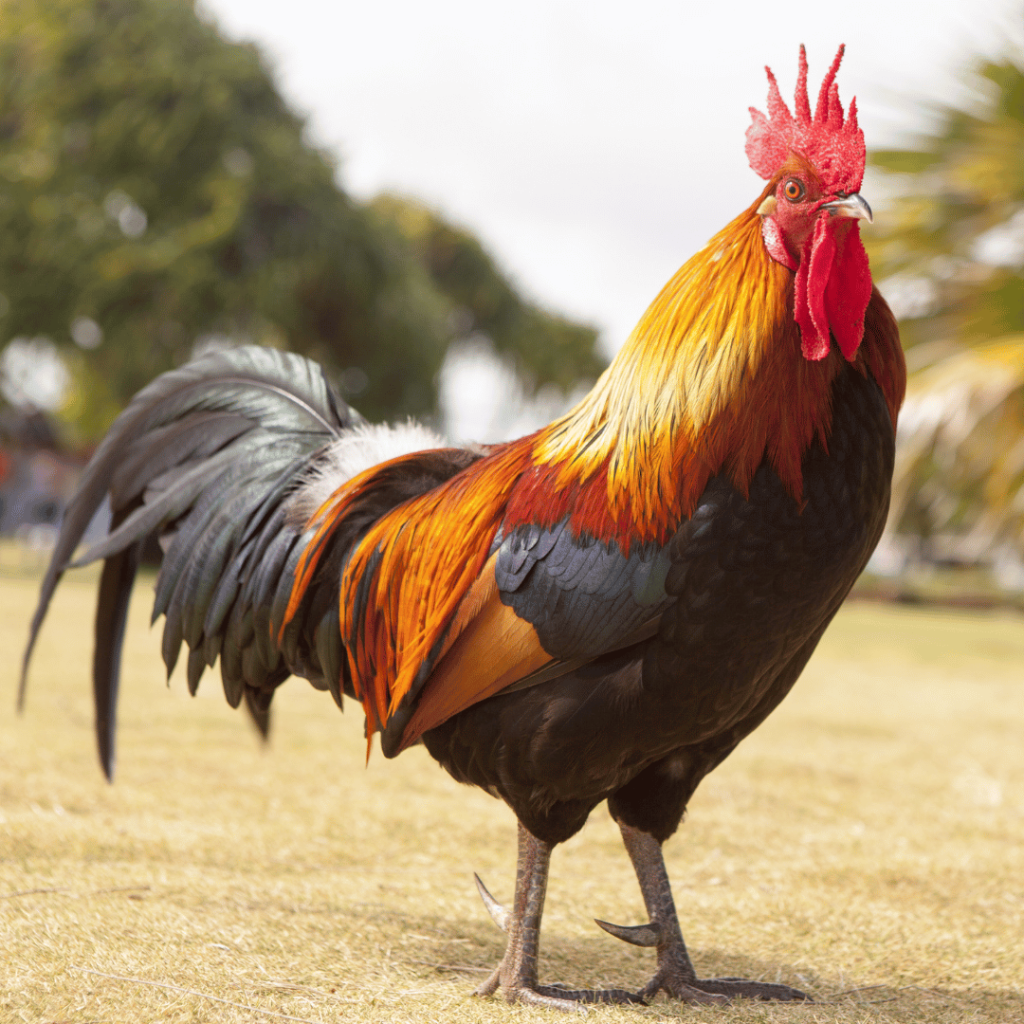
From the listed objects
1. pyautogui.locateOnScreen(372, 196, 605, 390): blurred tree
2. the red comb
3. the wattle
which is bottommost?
the wattle

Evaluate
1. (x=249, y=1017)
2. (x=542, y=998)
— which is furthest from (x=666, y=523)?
(x=249, y=1017)

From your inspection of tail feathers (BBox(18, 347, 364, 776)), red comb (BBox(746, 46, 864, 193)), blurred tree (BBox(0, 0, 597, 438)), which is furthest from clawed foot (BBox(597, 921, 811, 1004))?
blurred tree (BBox(0, 0, 597, 438))

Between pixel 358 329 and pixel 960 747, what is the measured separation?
18221 mm

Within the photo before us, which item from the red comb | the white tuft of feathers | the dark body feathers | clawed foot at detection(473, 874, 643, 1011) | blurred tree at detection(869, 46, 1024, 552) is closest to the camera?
the dark body feathers

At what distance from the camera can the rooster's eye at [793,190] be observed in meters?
2.30

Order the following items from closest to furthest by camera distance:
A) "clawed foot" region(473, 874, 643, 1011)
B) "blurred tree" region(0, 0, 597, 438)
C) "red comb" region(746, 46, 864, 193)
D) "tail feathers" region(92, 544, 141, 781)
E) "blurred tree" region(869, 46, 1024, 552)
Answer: "red comb" region(746, 46, 864, 193), "clawed foot" region(473, 874, 643, 1011), "tail feathers" region(92, 544, 141, 781), "blurred tree" region(869, 46, 1024, 552), "blurred tree" region(0, 0, 597, 438)

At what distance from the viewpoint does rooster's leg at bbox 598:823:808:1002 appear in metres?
2.54

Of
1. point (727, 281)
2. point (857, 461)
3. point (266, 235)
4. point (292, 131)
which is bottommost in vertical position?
point (857, 461)

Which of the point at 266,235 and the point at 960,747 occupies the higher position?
the point at 266,235

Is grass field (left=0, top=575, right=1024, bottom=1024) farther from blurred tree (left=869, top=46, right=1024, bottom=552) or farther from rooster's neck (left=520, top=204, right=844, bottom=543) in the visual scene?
blurred tree (left=869, top=46, right=1024, bottom=552)

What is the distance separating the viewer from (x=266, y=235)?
2014cm

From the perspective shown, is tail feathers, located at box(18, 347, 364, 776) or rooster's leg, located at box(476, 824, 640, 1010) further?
tail feathers, located at box(18, 347, 364, 776)

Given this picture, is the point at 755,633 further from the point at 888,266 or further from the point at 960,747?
the point at 888,266

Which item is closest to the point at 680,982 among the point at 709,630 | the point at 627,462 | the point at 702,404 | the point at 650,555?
the point at 709,630
